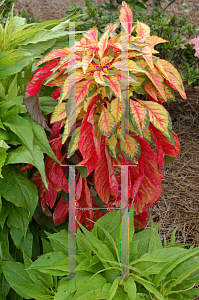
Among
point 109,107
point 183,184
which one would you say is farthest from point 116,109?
point 183,184

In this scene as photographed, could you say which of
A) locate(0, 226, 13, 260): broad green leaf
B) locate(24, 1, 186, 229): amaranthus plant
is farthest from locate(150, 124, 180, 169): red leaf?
locate(0, 226, 13, 260): broad green leaf

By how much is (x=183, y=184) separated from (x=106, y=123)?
0.96m

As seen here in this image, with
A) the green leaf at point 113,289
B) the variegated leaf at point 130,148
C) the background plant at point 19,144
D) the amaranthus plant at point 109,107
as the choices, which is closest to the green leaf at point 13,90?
the background plant at point 19,144

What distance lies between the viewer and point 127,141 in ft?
2.26

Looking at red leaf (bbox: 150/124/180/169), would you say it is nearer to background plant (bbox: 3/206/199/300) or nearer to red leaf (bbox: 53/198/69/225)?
background plant (bbox: 3/206/199/300)

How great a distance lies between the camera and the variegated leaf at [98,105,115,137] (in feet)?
2.07

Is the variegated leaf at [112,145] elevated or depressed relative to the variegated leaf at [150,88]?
depressed

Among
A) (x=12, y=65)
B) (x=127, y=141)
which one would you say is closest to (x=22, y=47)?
(x=12, y=65)

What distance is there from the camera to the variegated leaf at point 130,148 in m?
0.68

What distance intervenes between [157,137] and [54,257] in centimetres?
41

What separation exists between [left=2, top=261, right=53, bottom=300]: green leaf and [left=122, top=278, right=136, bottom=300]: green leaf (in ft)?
0.70

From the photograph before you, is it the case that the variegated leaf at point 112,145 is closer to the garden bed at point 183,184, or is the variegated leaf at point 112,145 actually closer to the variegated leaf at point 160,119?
the variegated leaf at point 160,119

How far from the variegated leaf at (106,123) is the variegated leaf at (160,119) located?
91mm

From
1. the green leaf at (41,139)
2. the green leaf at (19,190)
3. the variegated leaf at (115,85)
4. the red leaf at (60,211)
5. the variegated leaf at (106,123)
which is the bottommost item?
the red leaf at (60,211)
